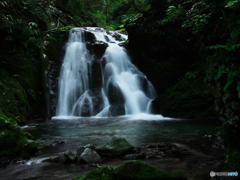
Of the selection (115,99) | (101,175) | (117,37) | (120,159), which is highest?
(117,37)

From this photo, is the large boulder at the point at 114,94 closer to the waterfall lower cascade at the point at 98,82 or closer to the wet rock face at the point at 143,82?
the waterfall lower cascade at the point at 98,82

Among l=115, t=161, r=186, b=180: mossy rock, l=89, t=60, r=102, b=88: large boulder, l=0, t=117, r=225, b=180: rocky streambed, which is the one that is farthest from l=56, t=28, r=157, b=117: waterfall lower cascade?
l=115, t=161, r=186, b=180: mossy rock

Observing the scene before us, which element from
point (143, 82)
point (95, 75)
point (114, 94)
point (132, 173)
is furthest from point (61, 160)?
point (143, 82)

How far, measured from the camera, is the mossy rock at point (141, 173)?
301 centimetres

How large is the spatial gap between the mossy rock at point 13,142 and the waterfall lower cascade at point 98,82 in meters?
7.68

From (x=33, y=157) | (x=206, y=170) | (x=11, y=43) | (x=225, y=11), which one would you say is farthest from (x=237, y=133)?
(x=11, y=43)

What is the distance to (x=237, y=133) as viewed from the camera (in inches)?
137

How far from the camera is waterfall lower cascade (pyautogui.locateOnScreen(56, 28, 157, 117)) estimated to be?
12922mm

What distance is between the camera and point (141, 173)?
307 centimetres

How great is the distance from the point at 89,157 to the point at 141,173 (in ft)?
5.15

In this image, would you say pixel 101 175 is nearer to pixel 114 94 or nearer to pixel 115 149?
pixel 115 149

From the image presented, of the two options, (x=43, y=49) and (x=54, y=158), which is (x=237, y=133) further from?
(x=43, y=49)

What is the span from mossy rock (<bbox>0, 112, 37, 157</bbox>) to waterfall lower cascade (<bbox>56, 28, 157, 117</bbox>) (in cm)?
768

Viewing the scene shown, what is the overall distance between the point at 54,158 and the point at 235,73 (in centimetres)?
425
